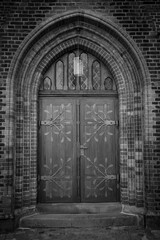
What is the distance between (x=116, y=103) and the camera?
562 cm

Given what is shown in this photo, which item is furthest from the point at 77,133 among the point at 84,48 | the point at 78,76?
the point at 84,48

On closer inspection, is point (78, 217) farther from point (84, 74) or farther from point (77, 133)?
point (84, 74)

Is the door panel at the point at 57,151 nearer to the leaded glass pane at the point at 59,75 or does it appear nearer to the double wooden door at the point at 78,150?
the double wooden door at the point at 78,150

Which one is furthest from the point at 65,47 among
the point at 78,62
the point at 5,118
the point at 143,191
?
the point at 143,191

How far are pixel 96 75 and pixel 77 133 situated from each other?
1467mm

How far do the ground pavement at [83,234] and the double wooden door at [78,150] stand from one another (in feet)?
2.40

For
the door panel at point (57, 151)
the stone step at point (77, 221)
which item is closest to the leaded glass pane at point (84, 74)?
the door panel at point (57, 151)

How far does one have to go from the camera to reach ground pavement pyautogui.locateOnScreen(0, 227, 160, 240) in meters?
4.46

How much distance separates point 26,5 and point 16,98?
2.10 meters

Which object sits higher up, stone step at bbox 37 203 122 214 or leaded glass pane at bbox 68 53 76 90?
leaded glass pane at bbox 68 53 76 90

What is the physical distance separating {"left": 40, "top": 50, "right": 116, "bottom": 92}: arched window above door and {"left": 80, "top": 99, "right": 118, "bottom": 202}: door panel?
0.39 meters

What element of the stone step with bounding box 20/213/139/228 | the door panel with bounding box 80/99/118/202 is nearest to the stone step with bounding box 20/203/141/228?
the stone step with bounding box 20/213/139/228

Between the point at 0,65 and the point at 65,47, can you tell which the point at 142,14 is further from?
the point at 0,65

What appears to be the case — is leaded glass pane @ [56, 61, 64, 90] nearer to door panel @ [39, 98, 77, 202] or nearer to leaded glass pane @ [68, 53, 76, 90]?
leaded glass pane @ [68, 53, 76, 90]
